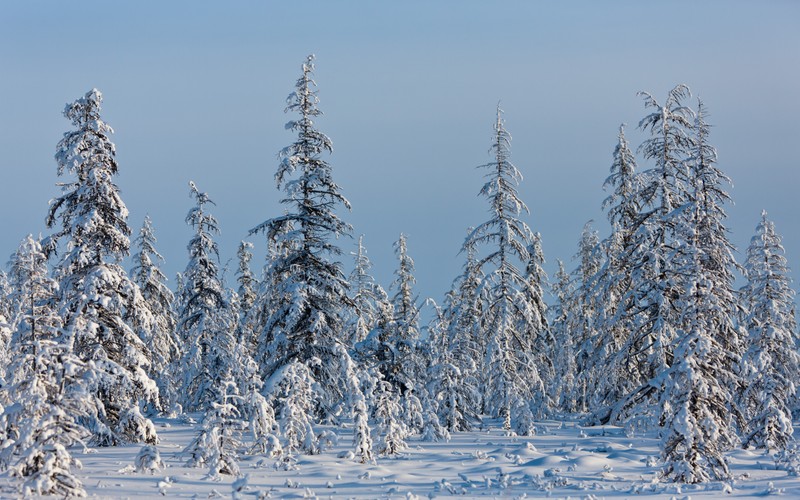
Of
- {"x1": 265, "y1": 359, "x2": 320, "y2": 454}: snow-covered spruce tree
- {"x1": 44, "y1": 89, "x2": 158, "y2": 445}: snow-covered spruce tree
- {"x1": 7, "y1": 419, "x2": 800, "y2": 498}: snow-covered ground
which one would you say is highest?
{"x1": 44, "y1": 89, "x2": 158, "y2": 445}: snow-covered spruce tree

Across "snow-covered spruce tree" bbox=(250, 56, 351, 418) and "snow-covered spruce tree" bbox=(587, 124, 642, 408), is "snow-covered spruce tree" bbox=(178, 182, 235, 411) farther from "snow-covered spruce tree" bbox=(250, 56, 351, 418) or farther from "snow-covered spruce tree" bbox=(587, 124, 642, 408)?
"snow-covered spruce tree" bbox=(587, 124, 642, 408)

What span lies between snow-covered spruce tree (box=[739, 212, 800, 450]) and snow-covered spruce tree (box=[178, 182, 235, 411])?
22777 millimetres

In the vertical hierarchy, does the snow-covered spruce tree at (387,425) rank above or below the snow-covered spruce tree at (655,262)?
below

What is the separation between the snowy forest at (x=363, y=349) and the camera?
17.7 m

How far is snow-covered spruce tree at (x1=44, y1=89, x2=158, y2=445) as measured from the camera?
2330 cm

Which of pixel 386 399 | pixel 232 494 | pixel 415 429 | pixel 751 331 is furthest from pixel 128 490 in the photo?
pixel 751 331

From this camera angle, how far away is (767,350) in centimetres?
2948

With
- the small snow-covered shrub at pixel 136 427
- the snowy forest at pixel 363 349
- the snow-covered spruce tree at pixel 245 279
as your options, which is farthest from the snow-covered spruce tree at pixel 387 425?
the snow-covered spruce tree at pixel 245 279

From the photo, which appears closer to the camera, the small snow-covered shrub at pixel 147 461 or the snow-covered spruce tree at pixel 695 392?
the snow-covered spruce tree at pixel 695 392

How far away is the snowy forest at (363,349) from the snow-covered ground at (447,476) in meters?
0.21

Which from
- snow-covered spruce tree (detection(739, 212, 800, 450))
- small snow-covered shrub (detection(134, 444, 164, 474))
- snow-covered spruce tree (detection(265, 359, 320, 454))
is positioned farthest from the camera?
snow-covered spruce tree (detection(739, 212, 800, 450))

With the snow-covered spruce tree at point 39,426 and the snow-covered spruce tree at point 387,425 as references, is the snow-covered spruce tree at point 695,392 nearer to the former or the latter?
the snow-covered spruce tree at point 387,425

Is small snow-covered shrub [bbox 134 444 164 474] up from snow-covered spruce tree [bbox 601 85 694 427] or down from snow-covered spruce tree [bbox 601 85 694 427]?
down

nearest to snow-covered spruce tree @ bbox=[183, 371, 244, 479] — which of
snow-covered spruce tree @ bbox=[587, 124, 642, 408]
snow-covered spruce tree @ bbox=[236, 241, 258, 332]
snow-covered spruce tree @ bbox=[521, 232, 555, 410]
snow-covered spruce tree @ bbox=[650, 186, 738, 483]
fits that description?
snow-covered spruce tree @ bbox=[650, 186, 738, 483]
